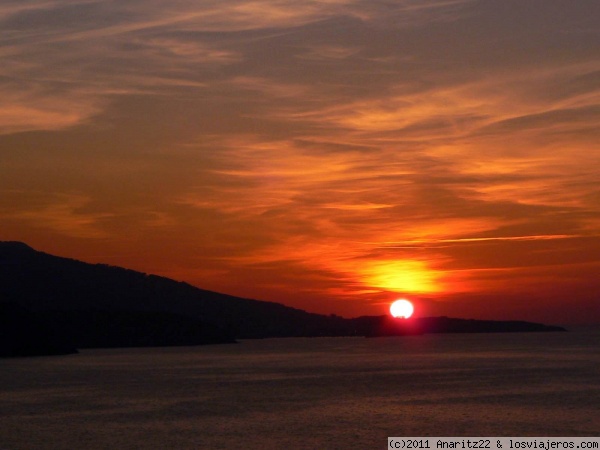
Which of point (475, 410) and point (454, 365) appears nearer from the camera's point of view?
point (475, 410)

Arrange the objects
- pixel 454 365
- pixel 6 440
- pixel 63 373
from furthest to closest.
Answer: pixel 454 365 → pixel 63 373 → pixel 6 440

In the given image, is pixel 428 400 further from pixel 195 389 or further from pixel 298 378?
pixel 298 378

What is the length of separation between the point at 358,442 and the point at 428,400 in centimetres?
2812

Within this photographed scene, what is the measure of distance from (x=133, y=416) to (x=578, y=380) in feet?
209

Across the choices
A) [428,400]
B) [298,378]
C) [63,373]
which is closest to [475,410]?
[428,400]

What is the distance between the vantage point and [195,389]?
104m

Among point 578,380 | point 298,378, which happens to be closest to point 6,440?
point 298,378

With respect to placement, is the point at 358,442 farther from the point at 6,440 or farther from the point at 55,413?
the point at 55,413

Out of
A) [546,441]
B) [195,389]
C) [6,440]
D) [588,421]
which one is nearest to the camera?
[546,441]

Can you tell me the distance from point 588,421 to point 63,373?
305 feet

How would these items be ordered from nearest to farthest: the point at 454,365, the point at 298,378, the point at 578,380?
the point at 578,380
the point at 298,378
the point at 454,365

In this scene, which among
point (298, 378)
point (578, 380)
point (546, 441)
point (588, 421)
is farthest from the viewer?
point (298, 378)

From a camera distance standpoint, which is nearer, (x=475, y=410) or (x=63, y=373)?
(x=475, y=410)

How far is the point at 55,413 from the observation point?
79.1 metres
